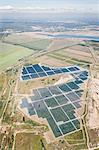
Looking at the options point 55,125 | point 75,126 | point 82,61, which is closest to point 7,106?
point 55,125

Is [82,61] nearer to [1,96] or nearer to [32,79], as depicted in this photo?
[32,79]

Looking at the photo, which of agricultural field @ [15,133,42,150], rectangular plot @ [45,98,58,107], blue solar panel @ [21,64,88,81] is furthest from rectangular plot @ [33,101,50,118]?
blue solar panel @ [21,64,88,81]

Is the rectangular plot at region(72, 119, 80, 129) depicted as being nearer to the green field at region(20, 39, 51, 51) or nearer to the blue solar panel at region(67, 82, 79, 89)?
the blue solar panel at region(67, 82, 79, 89)

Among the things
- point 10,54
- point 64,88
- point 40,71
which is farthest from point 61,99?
point 10,54

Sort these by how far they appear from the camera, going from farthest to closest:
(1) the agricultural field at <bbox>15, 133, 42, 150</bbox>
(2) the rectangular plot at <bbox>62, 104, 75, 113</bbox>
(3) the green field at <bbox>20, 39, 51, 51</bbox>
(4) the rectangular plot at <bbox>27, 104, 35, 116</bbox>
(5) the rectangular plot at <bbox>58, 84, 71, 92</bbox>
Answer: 1. (3) the green field at <bbox>20, 39, 51, 51</bbox>
2. (5) the rectangular plot at <bbox>58, 84, 71, 92</bbox>
3. (2) the rectangular plot at <bbox>62, 104, 75, 113</bbox>
4. (4) the rectangular plot at <bbox>27, 104, 35, 116</bbox>
5. (1) the agricultural field at <bbox>15, 133, 42, 150</bbox>

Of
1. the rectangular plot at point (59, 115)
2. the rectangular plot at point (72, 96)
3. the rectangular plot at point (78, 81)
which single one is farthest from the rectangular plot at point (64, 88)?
the rectangular plot at point (59, 115)

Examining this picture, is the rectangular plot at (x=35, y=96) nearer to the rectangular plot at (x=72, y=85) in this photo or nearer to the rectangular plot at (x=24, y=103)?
the rectangular plot at (x=24, y=103)
